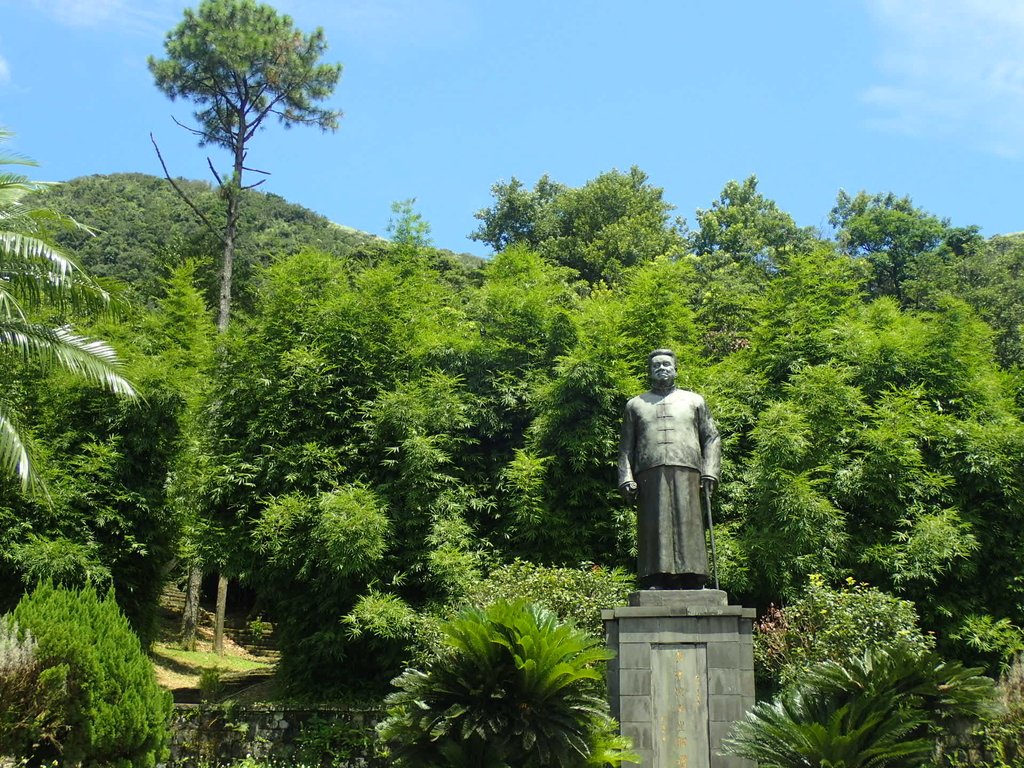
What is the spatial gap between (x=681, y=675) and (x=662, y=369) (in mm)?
→ 2869

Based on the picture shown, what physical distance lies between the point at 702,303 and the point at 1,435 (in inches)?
582

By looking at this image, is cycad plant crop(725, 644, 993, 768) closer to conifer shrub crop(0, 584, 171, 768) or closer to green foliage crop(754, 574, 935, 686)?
green foliage crop(754, 574, 935, 686)

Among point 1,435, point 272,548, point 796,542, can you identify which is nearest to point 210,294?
point 272,548

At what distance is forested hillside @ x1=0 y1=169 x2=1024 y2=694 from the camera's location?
12086mm

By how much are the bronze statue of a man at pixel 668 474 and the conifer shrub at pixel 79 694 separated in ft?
15.7

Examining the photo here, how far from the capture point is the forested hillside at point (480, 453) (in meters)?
12.1

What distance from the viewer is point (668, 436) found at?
30.0ft

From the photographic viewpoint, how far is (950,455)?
1248 cm

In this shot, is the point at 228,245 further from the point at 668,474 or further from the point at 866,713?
the point at 866,713

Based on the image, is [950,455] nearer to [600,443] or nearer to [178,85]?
[600,443]

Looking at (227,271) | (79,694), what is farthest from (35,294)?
(227,271)

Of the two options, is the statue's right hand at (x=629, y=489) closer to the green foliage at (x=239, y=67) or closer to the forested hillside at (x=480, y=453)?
the forested hillside at (x=480, y=453)

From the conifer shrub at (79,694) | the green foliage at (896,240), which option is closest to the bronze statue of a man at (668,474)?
the conifer shrub at (79,694)

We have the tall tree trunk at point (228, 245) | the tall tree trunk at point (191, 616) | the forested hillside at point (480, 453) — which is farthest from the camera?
the tall tree trunk at point (228, 245)
